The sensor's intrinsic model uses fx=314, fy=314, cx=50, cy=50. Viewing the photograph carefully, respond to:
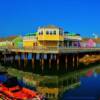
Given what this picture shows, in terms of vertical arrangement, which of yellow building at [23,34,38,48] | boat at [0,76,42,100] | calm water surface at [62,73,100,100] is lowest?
calm water surface at [62,73,100,100]

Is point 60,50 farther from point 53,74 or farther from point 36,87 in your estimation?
point 36,87

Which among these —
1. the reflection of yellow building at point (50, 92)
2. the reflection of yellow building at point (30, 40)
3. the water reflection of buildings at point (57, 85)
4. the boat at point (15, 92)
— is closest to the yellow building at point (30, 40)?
the reflection of yellow building at point (30, 40)

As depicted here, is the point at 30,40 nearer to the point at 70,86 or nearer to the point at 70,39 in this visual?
the point at 70,39

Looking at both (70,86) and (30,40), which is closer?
(70,86)

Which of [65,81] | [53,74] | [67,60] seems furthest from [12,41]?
[65,81]

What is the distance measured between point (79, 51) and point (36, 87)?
2298cm

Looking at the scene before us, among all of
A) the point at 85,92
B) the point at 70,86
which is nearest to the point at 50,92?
the point at 85,92

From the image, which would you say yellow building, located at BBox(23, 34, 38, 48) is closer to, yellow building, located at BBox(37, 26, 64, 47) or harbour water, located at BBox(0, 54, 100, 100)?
yellow building, located at BBox(37, 26, 64, 47)

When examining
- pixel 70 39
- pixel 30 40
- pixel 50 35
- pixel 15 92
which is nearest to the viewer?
pixel 15 92

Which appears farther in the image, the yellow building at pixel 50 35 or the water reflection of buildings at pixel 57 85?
the yellow building at pixel 50 35

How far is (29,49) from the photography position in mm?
50406

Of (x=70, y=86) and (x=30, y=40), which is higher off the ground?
(x=30, y=40)

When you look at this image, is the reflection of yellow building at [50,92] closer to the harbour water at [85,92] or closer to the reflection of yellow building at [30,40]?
the harbour water at [85,92]

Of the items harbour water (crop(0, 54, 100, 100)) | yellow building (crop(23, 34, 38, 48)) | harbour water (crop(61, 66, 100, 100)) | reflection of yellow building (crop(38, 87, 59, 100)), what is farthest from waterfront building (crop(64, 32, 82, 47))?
reflection of yellow building (crop(38, 87, 59, 100))
